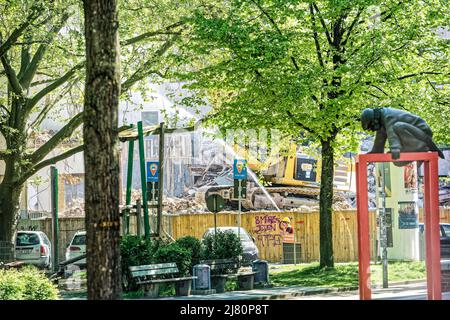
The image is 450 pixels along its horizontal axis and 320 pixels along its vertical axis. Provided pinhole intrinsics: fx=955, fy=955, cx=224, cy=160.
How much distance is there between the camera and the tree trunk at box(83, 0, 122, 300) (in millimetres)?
11391

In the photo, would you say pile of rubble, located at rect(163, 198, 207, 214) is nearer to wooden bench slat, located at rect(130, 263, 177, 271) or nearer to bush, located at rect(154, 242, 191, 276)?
bush, located at rect(154, 242, 191, 276)

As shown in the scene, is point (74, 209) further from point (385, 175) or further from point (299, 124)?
point (385, 175)

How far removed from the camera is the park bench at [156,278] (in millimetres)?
24203

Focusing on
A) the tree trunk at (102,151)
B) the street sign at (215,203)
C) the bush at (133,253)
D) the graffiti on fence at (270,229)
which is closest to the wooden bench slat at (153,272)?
the bush at (133,253)

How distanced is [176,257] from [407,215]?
12725mm

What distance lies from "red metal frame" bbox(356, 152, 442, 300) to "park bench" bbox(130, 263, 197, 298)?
37.6 feet

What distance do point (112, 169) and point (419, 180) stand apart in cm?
458

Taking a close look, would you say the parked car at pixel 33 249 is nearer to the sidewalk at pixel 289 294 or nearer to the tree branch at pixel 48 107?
the tree branch at pixel 48 107

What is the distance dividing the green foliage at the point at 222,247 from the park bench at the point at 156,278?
2.15m

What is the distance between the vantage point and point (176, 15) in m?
31.9

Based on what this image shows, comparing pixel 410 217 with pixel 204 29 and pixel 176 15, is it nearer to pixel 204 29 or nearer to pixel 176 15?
pixel 204 29

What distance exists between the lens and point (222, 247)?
27031mm

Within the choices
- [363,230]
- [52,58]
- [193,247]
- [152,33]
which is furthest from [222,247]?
[363,230]
